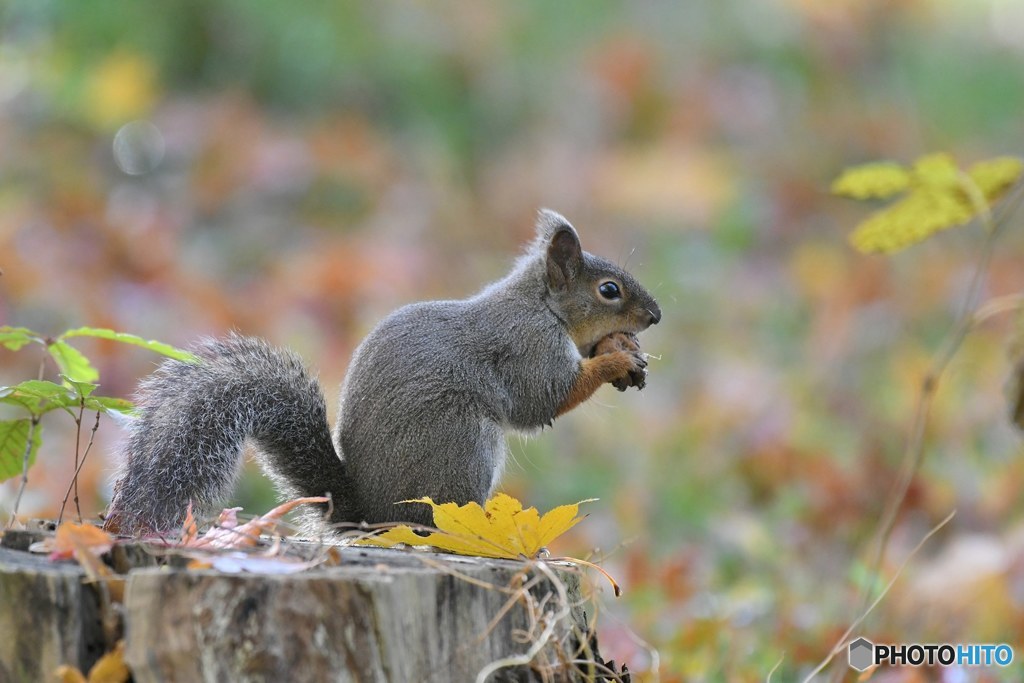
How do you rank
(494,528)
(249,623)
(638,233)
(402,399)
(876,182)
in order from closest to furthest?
(249,623) → (494,528) → (876,182) → (402,399) → (638,233)

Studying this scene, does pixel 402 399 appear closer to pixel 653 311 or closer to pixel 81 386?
pixel 81 386

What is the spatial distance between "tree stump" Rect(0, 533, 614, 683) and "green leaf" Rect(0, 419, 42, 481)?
334 millimetres

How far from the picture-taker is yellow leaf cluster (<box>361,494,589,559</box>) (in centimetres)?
179

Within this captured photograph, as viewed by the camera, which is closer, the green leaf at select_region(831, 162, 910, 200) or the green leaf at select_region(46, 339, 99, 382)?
the green leaf at select_region(46, 339, 99, 382)

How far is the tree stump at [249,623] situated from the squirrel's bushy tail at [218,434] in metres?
0.27

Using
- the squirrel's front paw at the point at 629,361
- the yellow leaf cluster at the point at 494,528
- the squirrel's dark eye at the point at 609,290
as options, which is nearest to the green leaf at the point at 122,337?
the yellow leaf cluster at the point at 494,528

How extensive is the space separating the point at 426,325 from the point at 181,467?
629mm

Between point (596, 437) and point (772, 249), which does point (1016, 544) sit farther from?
point (772, 249)

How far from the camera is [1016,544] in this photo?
12.1ft

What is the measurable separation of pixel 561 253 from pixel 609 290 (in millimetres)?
148

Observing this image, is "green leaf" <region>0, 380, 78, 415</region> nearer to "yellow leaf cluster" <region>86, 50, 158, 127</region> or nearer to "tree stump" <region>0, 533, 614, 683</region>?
"tree stump" <region>0, 533, 614, 683</region>

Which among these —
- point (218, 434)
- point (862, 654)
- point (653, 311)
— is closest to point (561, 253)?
point (653, 311)

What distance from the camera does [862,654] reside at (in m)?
2.65

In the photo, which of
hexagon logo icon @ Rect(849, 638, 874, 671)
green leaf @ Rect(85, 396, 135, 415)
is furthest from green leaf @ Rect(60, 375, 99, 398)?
hexagon logo icon @ Rect(849, 638, 874, 671)
